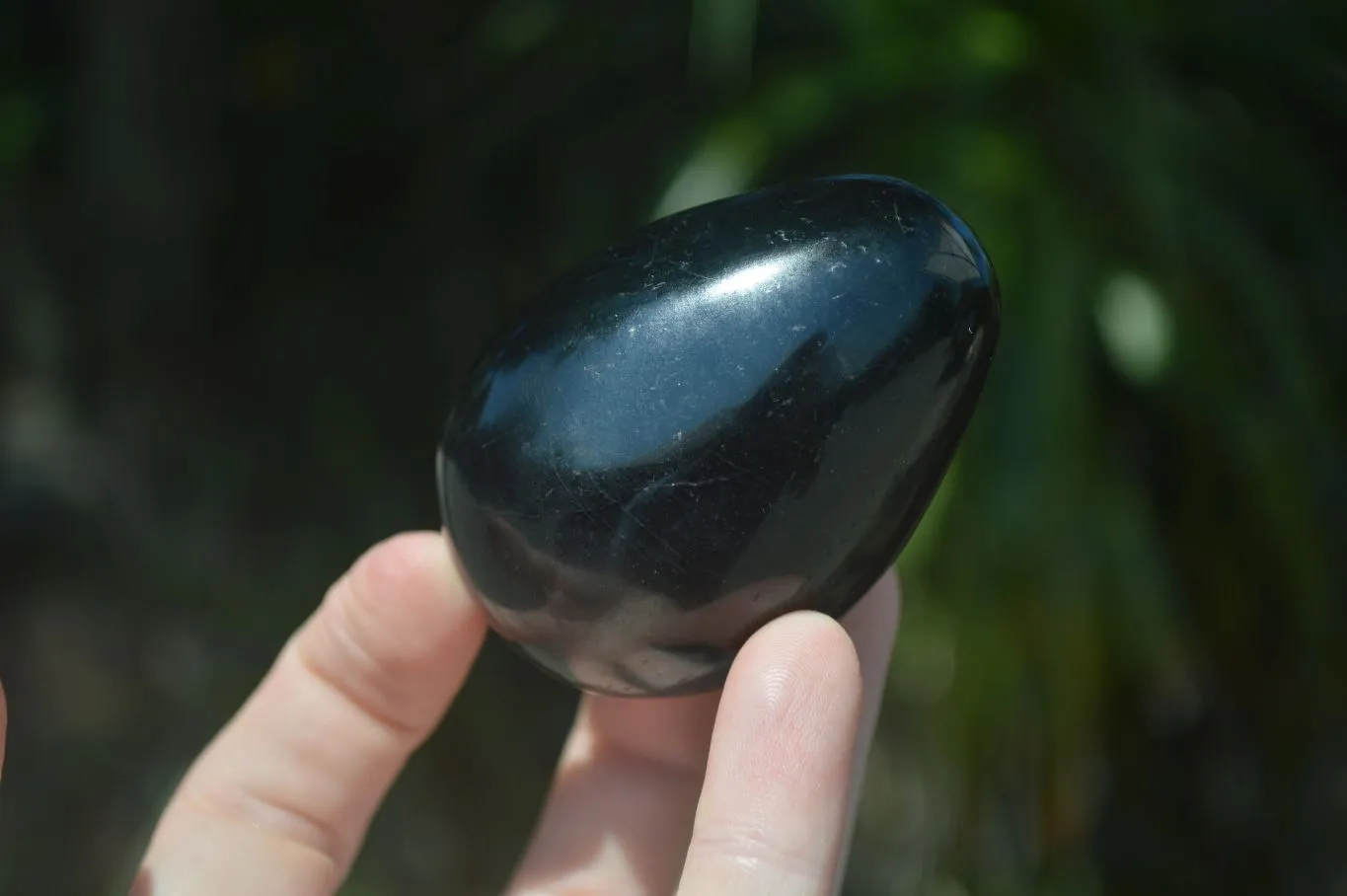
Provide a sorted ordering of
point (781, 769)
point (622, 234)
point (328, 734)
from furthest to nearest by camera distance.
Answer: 1. point (622, 234)
2. point (328, 734)
3. point (781, 769)

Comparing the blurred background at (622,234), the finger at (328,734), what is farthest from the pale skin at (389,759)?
the blurred background at (622,234)

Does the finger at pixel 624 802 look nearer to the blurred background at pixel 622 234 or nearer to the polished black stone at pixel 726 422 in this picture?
the polished black stone at pixel 726 422

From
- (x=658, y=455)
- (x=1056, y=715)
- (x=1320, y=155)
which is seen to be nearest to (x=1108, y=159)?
(x=1320, y=155)

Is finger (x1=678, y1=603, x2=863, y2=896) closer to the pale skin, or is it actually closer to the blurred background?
the pale skin

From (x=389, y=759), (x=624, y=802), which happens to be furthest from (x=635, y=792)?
(x=389, y=759)

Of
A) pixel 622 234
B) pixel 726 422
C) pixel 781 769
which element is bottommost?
pixel 622 234

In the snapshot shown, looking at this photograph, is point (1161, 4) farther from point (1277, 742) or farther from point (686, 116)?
point (1277, 742)

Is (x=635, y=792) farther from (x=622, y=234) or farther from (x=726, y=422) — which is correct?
(x=622, y=234)
